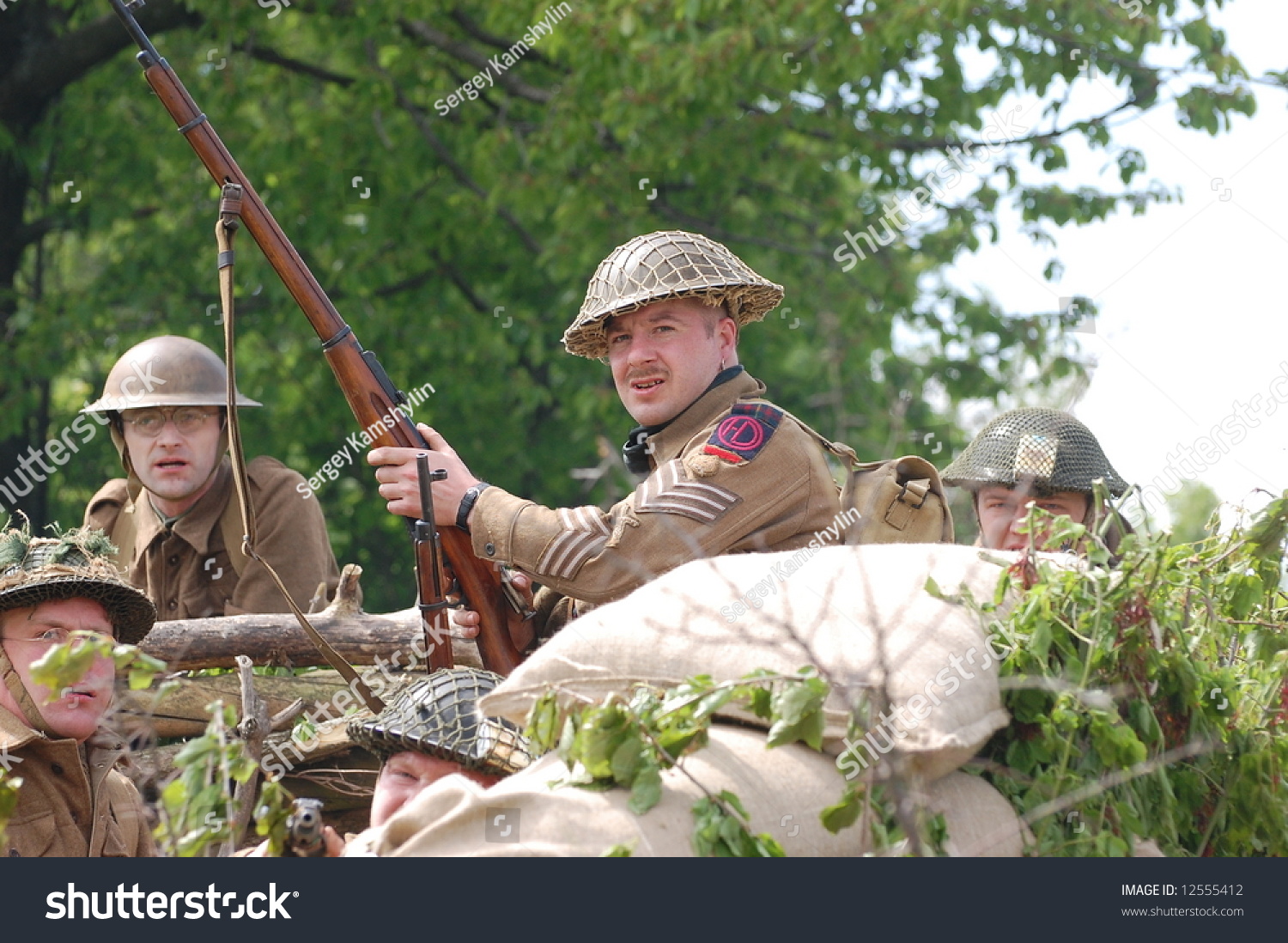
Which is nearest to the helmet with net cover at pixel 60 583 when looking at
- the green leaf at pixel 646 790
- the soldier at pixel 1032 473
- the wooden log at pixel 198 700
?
the wooden log at pixel 198 700

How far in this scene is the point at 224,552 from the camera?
5.54 m

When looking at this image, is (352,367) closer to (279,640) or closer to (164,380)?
(279,640)

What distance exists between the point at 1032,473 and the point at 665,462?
1.18 metres

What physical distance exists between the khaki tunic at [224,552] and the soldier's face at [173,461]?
62mm

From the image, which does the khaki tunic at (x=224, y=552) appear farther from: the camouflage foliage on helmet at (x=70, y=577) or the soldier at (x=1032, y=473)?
the soldier at (x=1032, y=473)

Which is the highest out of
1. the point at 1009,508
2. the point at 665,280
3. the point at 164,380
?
the point at 164,380

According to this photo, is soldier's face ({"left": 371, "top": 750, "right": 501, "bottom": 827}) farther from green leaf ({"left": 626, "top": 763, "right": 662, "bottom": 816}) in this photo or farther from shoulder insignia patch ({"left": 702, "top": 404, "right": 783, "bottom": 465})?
shoulder insignia patch ({"left": 702, "top": 404, "right": 783, "bottom": 465})

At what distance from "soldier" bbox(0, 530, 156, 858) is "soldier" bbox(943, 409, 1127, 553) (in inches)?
98.5

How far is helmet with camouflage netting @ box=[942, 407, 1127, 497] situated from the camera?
4406mm

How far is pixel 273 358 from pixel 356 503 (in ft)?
4.77

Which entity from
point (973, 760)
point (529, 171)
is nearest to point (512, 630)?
point (973, 760)

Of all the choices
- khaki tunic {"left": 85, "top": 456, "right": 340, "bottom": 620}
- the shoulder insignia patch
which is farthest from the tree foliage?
the shoulder insignia patch

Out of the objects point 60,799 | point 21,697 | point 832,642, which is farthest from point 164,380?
point 832,642

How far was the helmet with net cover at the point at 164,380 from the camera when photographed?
18.2 ft
